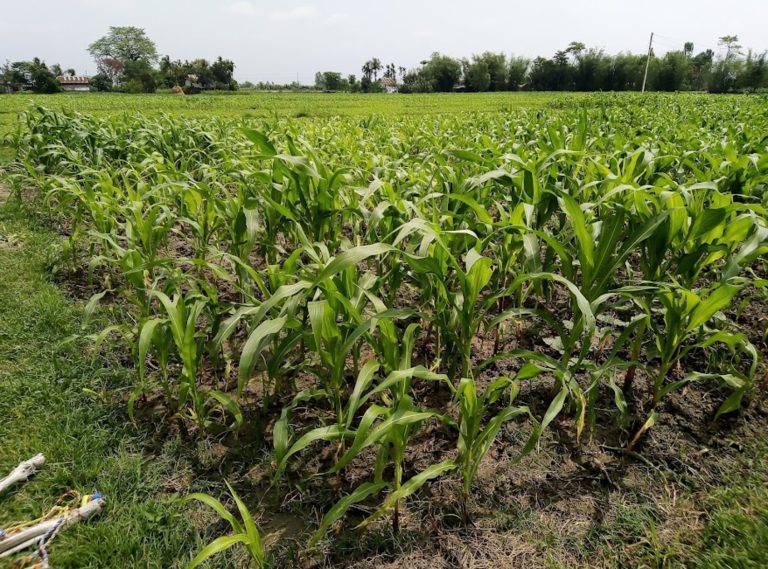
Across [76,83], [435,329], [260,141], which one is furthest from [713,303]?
[76,83]

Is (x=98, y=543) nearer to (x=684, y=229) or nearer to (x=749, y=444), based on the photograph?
(x=749, y=444)

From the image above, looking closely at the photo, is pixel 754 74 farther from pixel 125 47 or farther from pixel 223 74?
pixel 125 47

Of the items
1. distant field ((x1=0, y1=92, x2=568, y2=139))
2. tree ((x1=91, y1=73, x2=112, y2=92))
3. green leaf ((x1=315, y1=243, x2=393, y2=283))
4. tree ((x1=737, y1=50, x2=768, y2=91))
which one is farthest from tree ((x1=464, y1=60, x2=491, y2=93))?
green leaf ((x1=315, y1=243, x2=393, y2=283))

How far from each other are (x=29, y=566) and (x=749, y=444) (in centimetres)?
236

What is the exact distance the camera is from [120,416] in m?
1.85

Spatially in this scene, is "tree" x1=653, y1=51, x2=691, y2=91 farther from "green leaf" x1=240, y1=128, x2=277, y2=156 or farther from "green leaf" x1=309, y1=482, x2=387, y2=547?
"green leaf" x1=309, y1=482, x2=387, y2=547

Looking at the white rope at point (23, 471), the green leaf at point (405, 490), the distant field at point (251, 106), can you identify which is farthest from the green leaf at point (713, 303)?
the distant field at point (251, 106)

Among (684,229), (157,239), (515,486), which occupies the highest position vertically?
(684,229)

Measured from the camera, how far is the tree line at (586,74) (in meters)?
48.0

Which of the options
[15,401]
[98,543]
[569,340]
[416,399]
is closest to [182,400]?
[98,543]

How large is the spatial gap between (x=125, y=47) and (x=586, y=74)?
8329cm

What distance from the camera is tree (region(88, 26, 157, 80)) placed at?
278ft

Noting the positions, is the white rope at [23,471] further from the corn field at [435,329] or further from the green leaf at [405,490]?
the green leaf at [405,490]

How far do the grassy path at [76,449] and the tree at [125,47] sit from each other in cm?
10118
